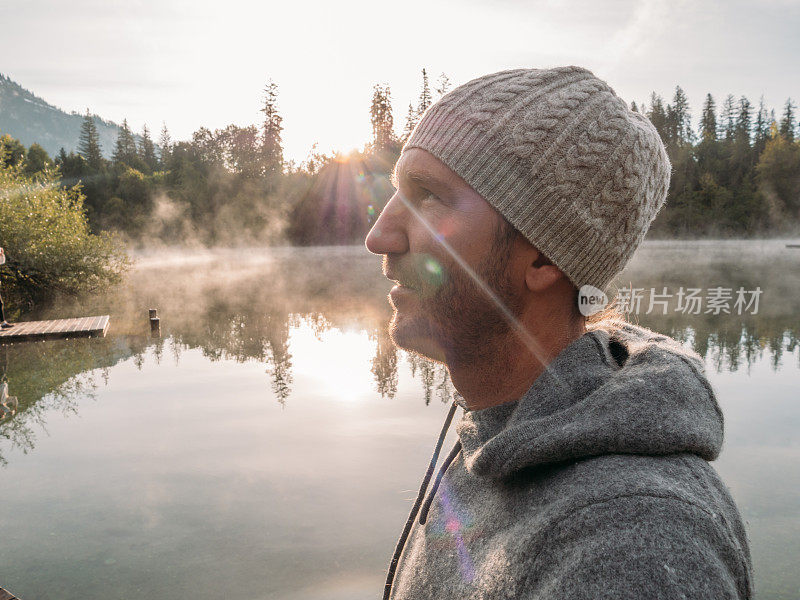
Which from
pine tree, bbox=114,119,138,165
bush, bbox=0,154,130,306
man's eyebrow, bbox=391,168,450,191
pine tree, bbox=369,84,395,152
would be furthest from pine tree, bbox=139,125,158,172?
man's eyebrow, bbox=391,168,450,191

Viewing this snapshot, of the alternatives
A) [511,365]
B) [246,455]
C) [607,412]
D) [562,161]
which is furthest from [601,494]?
[246,455]

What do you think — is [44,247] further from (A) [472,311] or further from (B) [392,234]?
(A) [472,311]

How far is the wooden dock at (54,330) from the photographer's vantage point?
15.3m

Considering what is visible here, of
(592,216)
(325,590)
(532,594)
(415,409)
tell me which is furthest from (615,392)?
(415,409)

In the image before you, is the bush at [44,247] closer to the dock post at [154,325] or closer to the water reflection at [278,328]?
the water reflection at [278,328]

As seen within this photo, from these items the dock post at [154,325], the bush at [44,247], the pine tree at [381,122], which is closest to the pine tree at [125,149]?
the pine tree at [381,122]

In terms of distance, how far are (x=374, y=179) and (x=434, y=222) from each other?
6902 cm

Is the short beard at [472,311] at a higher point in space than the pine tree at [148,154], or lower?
lower

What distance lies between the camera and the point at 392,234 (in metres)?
1.81

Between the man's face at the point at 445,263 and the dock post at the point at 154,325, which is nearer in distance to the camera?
the man's face at the point at 445,263

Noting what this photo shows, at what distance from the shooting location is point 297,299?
29.6 metres

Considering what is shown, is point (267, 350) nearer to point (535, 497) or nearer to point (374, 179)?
point (535, 497)

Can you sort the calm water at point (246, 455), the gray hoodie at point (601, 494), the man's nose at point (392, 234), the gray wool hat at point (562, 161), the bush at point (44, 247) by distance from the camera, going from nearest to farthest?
1. the gray hoodie at point (601, 494)
2. the gray wool hat at point (562, 161)
3. the man's nose at point (392, 234)
4. the calm water at point (246, 455)
5. the bush at point (44, 247)

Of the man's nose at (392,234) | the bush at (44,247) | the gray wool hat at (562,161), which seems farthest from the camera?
the bush at (44,247)
